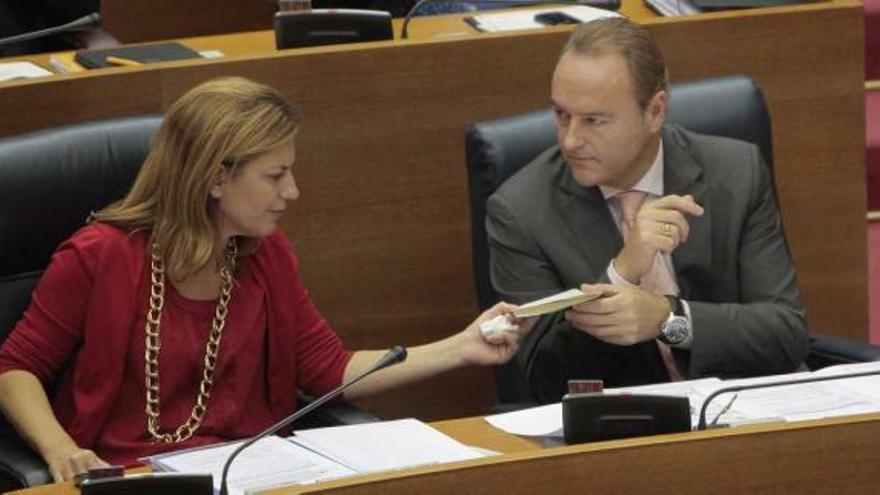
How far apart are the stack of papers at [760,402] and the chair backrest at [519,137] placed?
34 centimetres

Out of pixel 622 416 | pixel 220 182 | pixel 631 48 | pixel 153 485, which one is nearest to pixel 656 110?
pixel 631 48

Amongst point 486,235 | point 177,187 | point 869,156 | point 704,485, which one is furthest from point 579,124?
point 869,156

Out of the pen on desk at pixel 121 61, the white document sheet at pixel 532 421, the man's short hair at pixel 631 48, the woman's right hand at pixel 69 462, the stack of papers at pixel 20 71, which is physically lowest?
the woman's right hand at pixel 69 462

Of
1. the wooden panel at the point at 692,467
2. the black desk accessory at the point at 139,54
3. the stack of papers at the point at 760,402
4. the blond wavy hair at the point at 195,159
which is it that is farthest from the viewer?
the black desk accessory at the point at 139,54

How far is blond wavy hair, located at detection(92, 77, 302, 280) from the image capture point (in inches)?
99.0

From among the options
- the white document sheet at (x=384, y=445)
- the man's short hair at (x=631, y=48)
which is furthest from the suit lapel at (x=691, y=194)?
the white document sheet at (x=384, y=445)

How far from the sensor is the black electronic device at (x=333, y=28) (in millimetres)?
3303

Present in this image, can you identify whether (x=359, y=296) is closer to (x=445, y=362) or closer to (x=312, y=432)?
(x=445, y=362)

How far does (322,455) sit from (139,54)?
3.90ft

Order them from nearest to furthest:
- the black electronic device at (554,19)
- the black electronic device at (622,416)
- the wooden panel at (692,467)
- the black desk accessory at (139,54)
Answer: the wooden panel at (692,467) → the black electronic device at (622,416) → the black desk accessory at (139,54) → the black electronic device at (554,19)

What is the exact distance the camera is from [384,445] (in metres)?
2.27

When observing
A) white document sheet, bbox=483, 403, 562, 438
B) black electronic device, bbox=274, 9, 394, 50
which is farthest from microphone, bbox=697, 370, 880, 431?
black electronic device, bbox=274, 9, 394, 50

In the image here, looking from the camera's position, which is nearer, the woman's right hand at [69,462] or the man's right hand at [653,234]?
the woman's right hand at [69,462]

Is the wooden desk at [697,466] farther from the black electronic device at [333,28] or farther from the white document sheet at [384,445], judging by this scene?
the black electronic device at [333,28]
